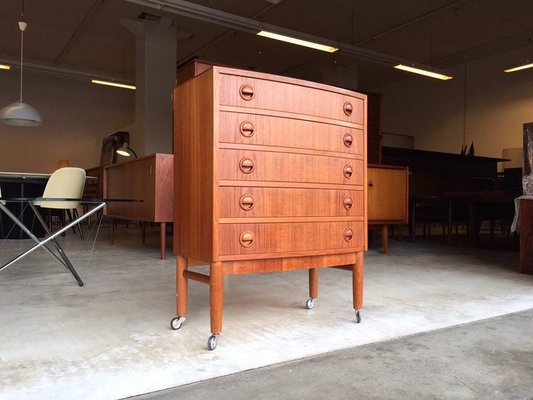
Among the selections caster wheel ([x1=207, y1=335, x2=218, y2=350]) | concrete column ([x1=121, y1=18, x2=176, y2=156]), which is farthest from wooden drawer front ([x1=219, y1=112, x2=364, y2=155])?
concrete column ([x1=121, y1=18, x2=176, y2=156])

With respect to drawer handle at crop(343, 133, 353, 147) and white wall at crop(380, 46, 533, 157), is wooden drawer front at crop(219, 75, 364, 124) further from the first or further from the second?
white wall at crop(380, 46, 533, 157)

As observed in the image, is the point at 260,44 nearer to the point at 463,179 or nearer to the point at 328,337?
the point at 463,179

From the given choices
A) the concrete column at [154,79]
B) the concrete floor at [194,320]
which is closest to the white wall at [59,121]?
the concrete column at [154,79]

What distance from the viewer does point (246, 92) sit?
1787 millimetres

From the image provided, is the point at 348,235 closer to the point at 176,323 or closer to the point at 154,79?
the point at 176,323

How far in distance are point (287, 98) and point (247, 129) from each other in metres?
0.24

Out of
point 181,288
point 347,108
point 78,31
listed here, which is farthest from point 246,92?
point 78,31

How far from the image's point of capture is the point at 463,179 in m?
8.51

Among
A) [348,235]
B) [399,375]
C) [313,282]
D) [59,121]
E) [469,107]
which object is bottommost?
[399,375]

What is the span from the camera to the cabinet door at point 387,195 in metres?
4.75

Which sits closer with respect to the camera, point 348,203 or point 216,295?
point 216,295

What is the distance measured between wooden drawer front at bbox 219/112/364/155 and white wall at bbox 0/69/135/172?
1315cm

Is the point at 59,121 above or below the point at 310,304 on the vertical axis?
above

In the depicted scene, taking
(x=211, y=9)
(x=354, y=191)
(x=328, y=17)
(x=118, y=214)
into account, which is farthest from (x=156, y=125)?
(x=354, y=191)
